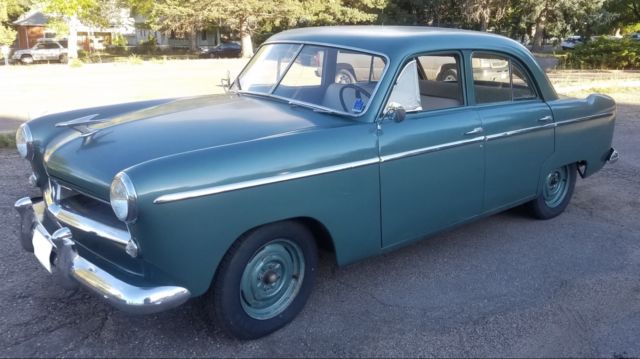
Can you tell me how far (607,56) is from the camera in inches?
858

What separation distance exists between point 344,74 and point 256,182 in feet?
4.46

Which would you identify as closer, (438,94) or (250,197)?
(250,197)

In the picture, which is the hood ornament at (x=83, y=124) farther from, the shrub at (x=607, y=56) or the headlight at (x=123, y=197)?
the shrub at (x=607, y=56)

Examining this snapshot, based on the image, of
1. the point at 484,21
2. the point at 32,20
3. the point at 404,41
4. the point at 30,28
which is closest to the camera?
the point at 404,41

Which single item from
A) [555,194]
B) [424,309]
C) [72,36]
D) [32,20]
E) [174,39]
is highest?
[32,20]

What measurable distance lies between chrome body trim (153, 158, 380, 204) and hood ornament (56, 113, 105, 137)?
994 millimetres

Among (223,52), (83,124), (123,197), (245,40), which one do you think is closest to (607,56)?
(245,40)

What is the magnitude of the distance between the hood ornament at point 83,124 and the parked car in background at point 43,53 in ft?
108

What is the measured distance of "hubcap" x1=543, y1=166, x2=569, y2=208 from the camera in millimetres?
5000

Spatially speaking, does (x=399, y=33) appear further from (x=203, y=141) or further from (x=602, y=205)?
(x=602, y=205)

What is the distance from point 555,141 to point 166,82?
1513 centimetres

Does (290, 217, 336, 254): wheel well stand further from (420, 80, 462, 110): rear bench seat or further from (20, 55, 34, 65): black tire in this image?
(20, 55, 34, 65): black tire

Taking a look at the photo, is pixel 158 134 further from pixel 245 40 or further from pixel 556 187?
pixel 245 40

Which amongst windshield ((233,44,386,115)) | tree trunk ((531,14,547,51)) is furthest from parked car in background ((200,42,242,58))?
windshield ((233,44,386,115))
